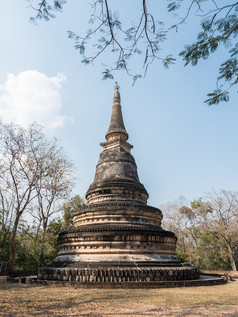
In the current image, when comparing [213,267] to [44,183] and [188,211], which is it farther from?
[44,183]

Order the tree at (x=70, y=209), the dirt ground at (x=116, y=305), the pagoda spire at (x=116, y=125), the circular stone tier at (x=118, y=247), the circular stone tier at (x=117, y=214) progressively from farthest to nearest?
the tree at (x=70, y=209) < the pagoda spire at (x=116, y=125) < the circular stone tier at (x=117, y=214) < the circular stone tier at (x=118, y=247) < the dirt ground at (x=116, y=305)

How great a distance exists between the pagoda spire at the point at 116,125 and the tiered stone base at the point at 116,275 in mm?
12074

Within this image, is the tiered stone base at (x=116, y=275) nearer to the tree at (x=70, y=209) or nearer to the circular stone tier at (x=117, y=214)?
the circular stone tier at (x=117, y=214)

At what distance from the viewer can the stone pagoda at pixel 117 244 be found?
33.6ft

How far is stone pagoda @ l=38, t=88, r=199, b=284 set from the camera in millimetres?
10234

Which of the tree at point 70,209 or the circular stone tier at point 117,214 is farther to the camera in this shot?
the tree at point 70,209

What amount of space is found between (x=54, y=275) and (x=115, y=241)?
3.29 meters

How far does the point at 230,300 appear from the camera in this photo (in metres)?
7.24

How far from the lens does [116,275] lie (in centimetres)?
996

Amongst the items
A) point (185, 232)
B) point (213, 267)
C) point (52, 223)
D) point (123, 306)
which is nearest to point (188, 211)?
point (185, 232)

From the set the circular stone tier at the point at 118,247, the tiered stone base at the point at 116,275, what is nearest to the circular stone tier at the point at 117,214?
the circular stone tier at the point at 118,247

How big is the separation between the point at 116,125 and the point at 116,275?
533 inches

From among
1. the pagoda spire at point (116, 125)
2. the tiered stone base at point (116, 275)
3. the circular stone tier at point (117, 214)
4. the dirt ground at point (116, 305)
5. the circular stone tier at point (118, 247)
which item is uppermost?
the pagoda spire at point (116, 125)

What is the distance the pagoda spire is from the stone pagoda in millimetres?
4152
